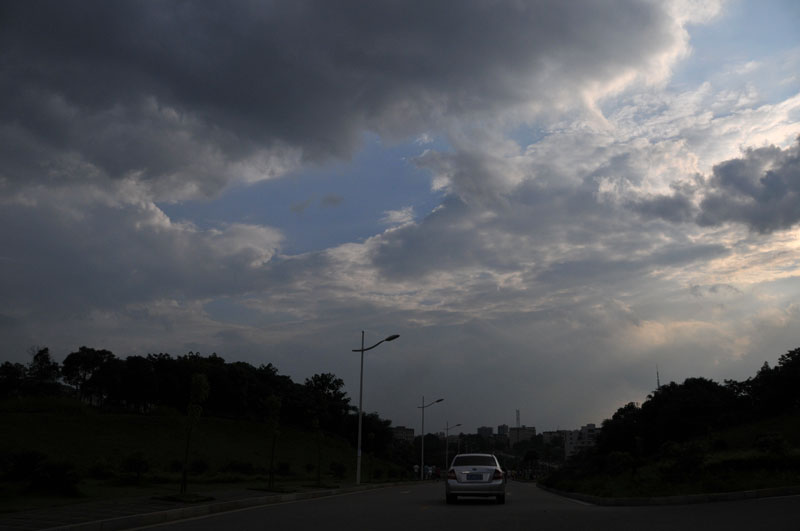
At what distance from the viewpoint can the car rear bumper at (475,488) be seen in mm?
19375

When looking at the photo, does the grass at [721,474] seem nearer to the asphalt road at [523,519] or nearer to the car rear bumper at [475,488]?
the asphalt road at [523,519]

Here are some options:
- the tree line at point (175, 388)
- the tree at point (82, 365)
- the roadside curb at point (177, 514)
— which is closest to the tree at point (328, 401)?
the tree line at point (175, 388)

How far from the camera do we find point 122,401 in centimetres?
9344

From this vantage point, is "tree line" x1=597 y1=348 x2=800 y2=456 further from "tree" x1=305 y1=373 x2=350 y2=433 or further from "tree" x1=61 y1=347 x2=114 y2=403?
"tree" x1=61 y1=347 x2=114 y2=403

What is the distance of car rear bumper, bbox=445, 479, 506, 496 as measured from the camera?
63.6 feet

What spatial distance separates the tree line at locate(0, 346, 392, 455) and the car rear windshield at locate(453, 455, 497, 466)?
6344cm

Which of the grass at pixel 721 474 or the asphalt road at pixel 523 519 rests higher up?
the grass at pixel 721 474

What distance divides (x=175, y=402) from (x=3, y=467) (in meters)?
75.1

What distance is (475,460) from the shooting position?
20422mm

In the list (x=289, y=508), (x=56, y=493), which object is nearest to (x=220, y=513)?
(x=289, y=508)

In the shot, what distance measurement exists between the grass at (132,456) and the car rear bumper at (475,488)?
25.7 ft

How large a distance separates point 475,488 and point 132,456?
13.4 metres

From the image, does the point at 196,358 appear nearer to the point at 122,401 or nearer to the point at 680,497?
the point at 122,401

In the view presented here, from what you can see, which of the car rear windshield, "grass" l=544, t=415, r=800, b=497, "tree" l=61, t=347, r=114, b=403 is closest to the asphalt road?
"grass" l=544, t=415, r=800, b=497
